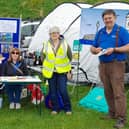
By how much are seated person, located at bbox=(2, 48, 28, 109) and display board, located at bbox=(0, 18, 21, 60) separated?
1632 millimetres

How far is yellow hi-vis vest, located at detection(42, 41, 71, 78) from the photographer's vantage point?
26.8 feet

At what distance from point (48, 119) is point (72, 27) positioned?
4839mm

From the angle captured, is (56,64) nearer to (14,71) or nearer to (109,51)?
(14,71)

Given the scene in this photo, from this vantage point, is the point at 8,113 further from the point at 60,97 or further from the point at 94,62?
the point at 94,62

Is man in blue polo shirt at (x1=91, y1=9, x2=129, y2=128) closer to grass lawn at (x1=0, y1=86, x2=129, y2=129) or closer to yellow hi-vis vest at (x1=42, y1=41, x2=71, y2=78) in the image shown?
grass lawn at (x1=0, y1=86, x2=129, y2=129)

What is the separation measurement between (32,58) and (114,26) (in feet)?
16.1

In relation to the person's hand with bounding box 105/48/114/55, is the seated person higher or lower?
lower

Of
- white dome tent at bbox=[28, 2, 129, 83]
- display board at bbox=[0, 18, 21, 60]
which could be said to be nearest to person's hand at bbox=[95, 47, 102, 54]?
display board at bbox=[0, 18, 21, 60]

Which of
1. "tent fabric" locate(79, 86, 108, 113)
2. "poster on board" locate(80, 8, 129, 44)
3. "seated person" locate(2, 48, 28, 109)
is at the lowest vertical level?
"tent fabric" locate(79, 86, 108, 113)

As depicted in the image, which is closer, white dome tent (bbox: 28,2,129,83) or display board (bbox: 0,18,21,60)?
display board (bbox: 0,18,21,60)

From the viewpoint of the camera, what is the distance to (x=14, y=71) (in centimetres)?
900

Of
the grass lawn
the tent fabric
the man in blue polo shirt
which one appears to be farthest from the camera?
the tent fabric

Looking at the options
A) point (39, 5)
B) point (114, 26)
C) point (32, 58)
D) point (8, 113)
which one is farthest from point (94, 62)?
point (39, 5)

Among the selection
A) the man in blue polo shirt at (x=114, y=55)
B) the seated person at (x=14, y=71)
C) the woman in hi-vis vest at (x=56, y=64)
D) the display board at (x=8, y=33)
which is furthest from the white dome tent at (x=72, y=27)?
the man in blue polo shirt at (x=114, y=55)
